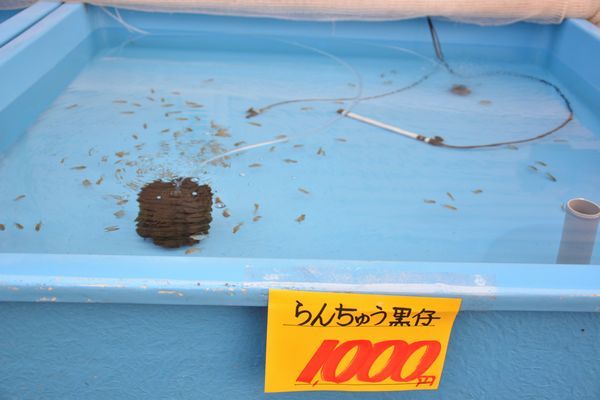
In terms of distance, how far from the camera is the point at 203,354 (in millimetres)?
1146

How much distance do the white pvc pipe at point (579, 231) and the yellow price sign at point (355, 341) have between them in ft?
1.52

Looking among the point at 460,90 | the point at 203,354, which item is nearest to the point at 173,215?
the point at 203,354

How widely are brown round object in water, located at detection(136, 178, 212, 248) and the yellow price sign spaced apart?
596 mm

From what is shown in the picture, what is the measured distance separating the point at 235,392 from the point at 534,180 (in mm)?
1302

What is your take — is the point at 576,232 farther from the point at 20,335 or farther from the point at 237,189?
the point at 20,335

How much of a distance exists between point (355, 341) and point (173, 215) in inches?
28.3

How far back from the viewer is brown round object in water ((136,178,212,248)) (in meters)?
1.60

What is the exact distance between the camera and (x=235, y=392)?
1.21 meters

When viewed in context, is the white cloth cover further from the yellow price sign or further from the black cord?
the yellow price sign

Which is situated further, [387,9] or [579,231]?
[387,9]

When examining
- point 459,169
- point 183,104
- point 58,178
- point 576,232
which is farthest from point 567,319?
point 183,104

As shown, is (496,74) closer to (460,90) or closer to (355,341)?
(460,90)

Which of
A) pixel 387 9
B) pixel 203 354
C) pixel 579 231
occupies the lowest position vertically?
pixel 203 354

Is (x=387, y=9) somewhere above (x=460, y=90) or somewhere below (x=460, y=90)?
above
